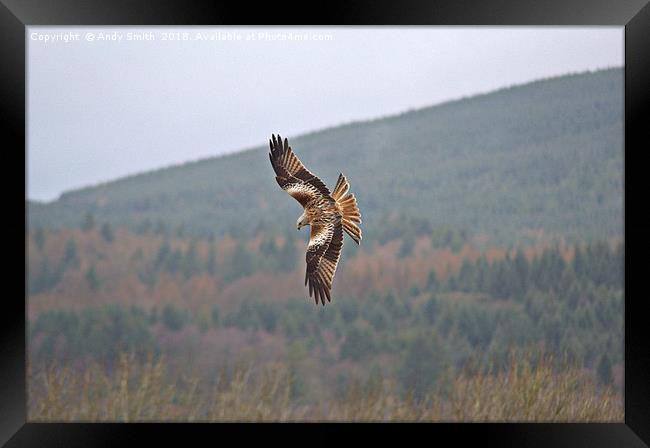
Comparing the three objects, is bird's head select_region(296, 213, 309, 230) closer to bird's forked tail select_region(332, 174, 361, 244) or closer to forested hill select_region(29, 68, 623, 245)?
bird's forked tail select_region(332, 174, 361, 244)

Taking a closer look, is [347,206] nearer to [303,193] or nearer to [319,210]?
[319,210]

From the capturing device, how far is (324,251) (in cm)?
523

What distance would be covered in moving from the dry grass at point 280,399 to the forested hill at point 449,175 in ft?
26.3

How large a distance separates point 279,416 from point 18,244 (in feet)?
8.73

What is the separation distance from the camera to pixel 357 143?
16719 mm

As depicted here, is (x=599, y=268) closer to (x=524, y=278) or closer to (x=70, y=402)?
(x=524, y=278)

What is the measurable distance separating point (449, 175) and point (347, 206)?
492 inches

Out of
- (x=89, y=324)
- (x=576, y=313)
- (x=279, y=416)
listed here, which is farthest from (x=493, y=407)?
(x=89, y=324)

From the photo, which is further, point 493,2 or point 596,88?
point 596,88

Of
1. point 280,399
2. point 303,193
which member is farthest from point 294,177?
point 280,399

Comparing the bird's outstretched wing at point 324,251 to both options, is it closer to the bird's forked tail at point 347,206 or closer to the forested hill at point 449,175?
the bird's forked tail at point 347,206

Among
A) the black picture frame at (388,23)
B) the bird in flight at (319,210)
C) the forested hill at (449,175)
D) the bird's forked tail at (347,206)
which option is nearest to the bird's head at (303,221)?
the bird in flight at (319,210)

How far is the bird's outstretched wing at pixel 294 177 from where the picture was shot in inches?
205

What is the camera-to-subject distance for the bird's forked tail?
5211mm
